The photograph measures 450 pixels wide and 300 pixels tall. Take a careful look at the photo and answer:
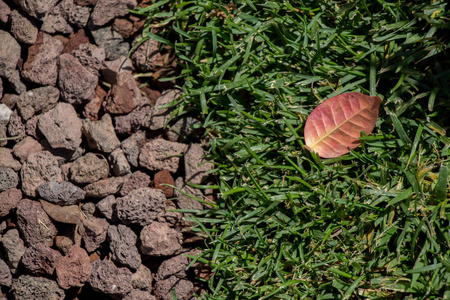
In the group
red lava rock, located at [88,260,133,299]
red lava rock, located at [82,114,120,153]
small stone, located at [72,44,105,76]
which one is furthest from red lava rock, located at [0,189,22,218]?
small stone, located at [72,44,105,76]

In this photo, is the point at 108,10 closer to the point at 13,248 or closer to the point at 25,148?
the point at 25,148

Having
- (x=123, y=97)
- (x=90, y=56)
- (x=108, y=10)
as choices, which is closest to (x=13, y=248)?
(x=123, y=97)

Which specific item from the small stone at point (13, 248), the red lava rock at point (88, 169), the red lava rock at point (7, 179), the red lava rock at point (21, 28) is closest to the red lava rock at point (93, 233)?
the red lava rock at point (88, 169)

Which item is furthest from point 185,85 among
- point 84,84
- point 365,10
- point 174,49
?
point 365,10

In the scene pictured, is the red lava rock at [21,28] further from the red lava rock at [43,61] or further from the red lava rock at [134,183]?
the red lava rock at [134,183]

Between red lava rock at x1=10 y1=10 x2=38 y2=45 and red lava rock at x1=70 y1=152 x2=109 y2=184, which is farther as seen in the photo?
red lava rock at x1=10 y1=10 x2=38 y2=45

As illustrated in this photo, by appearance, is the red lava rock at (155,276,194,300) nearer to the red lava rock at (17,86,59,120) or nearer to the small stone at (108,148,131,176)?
the small stone at (108,148,131,176)
